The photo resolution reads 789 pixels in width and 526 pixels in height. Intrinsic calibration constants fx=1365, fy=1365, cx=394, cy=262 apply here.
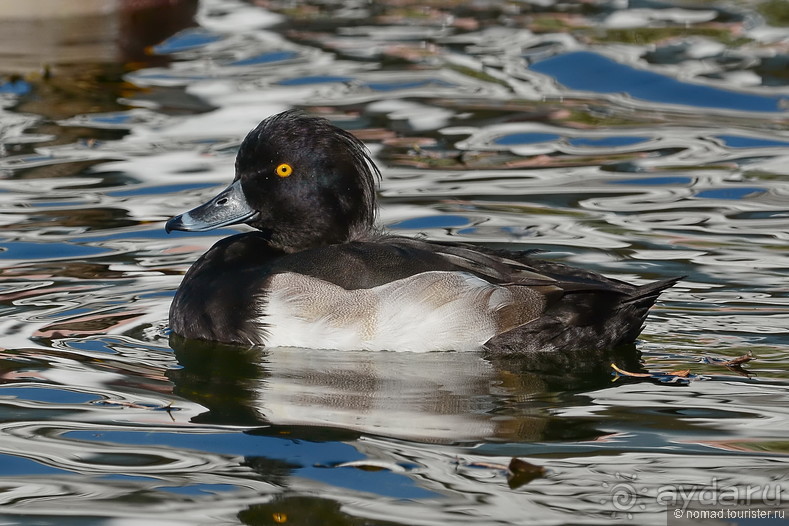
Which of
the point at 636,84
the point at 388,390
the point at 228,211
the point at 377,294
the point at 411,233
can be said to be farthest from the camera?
the point at 636,84

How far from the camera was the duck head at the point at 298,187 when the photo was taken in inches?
255

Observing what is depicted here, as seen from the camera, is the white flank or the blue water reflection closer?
the white flank

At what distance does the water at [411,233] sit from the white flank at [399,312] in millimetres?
94

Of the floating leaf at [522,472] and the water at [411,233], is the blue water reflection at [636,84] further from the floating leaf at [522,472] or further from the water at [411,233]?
the floating leaf at [522,472]

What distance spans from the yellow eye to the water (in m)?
0.89

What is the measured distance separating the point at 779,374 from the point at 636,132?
5057 millimetres

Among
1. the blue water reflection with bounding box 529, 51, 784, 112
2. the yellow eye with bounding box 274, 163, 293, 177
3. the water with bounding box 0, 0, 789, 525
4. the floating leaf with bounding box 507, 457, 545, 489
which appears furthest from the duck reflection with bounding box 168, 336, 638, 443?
the blue water reflection with bounding box 529, 51, 784, 112

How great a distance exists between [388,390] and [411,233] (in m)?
2.70

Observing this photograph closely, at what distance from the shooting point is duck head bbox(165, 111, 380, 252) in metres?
6.47

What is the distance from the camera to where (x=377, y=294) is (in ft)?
19.6

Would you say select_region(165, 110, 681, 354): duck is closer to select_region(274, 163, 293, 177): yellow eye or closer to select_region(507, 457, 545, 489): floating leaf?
select_region(274, 163, 293, 177): yellow eye

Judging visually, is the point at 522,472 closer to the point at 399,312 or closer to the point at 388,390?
the point at 388,390

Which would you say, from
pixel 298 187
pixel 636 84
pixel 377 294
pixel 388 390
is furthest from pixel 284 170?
pixel 636 84

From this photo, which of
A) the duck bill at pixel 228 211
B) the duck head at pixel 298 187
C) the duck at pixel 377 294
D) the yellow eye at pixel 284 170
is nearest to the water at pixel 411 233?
the duck at pixel 377 294
